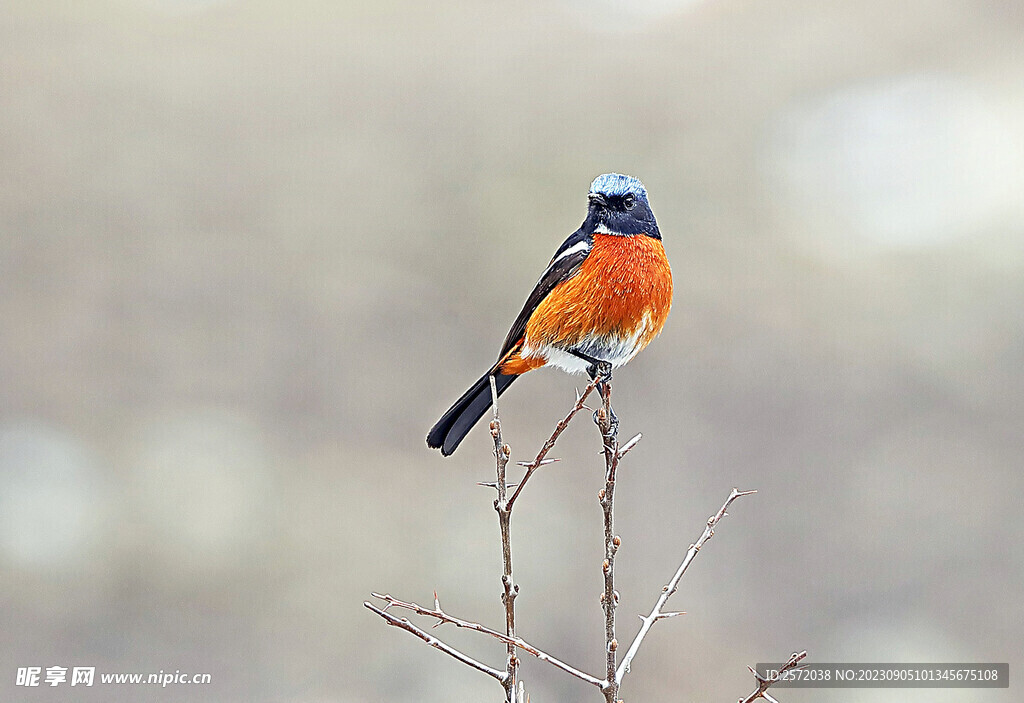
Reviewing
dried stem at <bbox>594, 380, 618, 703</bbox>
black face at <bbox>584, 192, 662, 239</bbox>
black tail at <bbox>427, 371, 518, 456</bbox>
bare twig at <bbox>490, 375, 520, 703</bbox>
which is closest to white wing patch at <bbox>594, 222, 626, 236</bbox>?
black face at <bbox>584, 192, 662, 239</bbox>

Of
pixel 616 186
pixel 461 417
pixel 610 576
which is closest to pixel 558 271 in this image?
pixel 616 186

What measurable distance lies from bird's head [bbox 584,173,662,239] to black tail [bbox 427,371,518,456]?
0.59 meters

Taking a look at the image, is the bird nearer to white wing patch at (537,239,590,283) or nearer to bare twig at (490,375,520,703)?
white wing patch at (537,239,590,283)

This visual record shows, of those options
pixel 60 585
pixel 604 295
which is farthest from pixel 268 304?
pixel 604 295

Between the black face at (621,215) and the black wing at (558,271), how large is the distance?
66 millimetres

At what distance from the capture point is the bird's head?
297 cm

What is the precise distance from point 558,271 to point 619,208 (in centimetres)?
28

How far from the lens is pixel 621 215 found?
301 centimetres

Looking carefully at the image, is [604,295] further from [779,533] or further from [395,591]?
[779,533]

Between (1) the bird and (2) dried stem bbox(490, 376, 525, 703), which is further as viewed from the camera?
(1) the bird

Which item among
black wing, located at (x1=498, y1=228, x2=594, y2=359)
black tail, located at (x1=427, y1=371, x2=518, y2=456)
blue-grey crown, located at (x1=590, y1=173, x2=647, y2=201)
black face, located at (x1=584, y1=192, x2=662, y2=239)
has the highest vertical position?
blue-grey crown, located at (x1=590, y1=173, x2=647, y2=201)

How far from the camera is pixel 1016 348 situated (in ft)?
34.9

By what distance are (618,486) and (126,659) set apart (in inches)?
174

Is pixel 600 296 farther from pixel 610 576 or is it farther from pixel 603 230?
pixel 610 576
